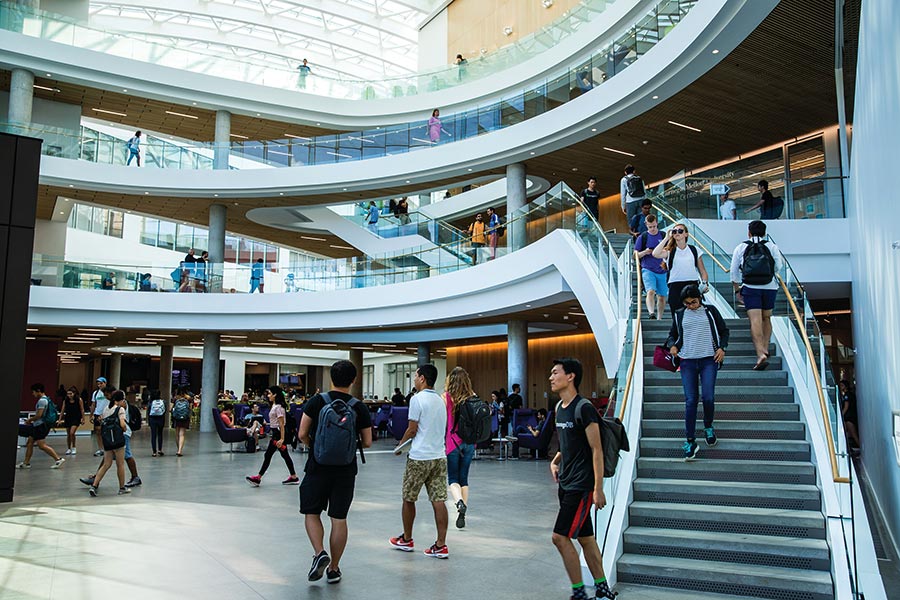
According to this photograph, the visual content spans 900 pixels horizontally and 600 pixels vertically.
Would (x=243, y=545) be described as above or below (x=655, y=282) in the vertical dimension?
below

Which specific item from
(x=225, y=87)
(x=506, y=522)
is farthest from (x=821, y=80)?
(x=225, y=87)

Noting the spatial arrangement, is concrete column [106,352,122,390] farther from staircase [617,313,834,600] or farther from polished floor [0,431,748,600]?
staircase [617,313,834,600]

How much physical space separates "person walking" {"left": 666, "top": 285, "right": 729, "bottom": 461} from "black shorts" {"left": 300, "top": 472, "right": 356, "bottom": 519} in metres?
2.96

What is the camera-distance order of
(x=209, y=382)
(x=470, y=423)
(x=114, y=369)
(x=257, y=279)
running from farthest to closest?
1. (x=114, y=369)
2. (x=209, y=382)
3. (x=257, y=279)
4. (x=470, y=423)

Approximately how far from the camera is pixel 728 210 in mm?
13555

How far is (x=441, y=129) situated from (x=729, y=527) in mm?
18387

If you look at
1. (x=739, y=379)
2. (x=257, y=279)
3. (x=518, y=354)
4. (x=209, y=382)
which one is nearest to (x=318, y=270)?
(x=257, y=279)

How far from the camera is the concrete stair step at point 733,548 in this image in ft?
16.1

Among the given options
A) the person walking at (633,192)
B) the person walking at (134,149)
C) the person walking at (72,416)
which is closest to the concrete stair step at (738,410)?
the person walking at (633,192)

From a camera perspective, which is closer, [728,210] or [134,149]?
[728,210]

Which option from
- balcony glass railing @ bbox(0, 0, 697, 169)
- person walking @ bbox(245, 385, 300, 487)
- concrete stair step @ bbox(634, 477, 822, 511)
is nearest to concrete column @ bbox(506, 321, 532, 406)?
balcony glass railing @ bbox(0, 0, 697, 169)

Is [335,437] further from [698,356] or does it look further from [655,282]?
[655,282]

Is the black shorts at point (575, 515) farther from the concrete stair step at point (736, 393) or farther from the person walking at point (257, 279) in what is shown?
the person walking at point (257, 279)

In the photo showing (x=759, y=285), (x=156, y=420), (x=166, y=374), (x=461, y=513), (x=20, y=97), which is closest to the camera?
(x=461, y=513)
